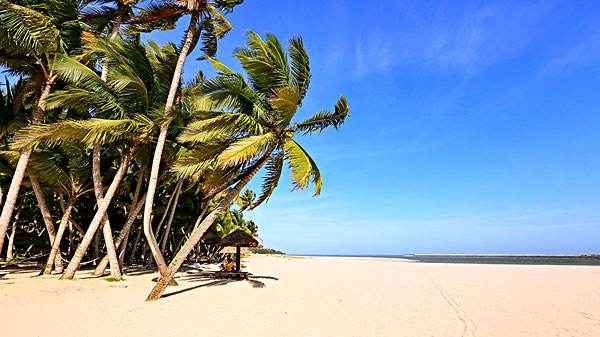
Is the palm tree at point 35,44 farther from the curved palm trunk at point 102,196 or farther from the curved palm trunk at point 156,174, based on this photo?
the curved palm trunk at point 156,174

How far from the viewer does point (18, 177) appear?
10438mm

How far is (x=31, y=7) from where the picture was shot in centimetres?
1106

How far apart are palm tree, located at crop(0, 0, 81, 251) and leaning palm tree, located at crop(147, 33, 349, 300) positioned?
5.31 meters

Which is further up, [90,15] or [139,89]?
[90,15]

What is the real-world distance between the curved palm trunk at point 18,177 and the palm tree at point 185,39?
3.75m

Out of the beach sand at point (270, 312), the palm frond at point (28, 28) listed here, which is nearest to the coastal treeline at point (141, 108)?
the palm frond at point (28, 28)

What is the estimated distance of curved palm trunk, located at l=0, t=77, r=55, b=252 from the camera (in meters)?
10.3

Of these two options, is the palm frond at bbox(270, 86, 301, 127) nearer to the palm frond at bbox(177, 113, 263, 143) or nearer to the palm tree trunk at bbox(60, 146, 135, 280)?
the palm frond at bbox(177, 113, 263, 143)

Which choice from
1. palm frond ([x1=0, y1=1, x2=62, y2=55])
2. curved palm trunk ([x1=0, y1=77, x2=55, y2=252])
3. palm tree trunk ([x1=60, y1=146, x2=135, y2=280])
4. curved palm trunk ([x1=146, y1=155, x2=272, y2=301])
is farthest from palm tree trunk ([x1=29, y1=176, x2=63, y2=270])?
curved palm trunk ([x1=146, y1=155, x2=272, y2=301])

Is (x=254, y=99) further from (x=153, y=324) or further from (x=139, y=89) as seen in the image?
(x=153, y=324)

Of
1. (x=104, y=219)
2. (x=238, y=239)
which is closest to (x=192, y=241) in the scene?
(x=238, y=239)

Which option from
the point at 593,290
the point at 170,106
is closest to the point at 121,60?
the point at 170,106

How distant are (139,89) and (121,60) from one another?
3.43 ft

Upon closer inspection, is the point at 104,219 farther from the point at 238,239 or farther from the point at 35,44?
the point at 35,44
